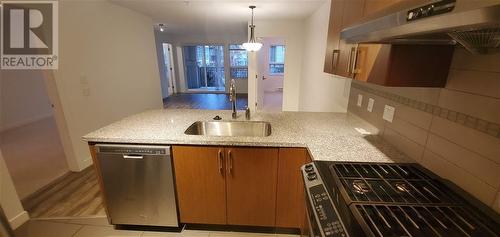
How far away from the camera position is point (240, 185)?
1620 millimetres

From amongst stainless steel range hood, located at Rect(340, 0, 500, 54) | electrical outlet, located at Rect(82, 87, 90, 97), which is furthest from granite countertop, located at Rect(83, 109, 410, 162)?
electrical outlet, located at Rect(82, 87, 90, 97)

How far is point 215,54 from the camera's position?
8.61 meters

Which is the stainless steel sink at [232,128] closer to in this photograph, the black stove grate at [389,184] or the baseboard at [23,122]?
the black stove grate at [389,184]

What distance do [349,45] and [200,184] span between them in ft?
4.76

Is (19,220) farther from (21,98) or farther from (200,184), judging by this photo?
(21,98)

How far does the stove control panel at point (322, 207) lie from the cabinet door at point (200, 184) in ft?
2.20

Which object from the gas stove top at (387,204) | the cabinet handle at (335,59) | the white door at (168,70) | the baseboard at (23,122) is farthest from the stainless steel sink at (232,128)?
the white door at (168,70)

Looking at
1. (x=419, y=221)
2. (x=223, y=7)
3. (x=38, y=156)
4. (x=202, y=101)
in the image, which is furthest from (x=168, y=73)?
(x=419, y=221)

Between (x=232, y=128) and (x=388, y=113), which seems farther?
(x=232, y=128)

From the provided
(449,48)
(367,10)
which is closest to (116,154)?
(367,10)

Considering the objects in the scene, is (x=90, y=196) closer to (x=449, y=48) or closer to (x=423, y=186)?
(x=423, y=186)

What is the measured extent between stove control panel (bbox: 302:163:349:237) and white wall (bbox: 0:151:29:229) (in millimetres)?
2462

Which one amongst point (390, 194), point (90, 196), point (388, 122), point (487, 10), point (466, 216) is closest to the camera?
point (487, 10)

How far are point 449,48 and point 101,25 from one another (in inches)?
152
